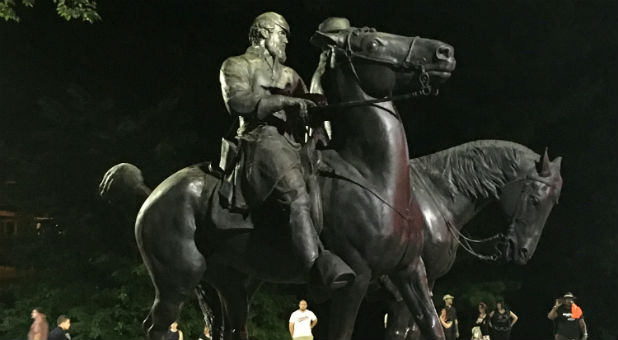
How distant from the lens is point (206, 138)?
19.0 metres

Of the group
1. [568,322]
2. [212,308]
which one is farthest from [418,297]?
[568,322]

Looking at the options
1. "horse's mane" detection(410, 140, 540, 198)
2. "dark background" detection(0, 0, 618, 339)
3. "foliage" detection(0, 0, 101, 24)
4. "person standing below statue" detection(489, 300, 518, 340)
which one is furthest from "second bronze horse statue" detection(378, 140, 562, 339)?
A: "dark background" detection(0, 0, 618, 339)

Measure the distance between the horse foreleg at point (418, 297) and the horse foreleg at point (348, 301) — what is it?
0.34 m

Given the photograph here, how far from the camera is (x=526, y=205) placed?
10180 mm

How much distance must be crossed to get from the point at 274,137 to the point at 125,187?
1.49 m

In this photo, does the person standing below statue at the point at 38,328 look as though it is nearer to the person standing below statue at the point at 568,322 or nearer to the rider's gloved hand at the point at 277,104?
the person standing below statue at the point at 568,322

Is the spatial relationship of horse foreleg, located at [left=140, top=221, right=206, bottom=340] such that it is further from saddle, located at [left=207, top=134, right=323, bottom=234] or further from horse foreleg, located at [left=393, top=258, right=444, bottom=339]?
horse foreleg, located at [left=393, top=258, right=444, bottom=339]

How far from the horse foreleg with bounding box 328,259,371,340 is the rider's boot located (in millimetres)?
75

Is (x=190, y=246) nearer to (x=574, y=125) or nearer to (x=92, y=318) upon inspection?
(x=92, y=318)

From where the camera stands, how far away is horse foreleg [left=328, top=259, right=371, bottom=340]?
723 cm

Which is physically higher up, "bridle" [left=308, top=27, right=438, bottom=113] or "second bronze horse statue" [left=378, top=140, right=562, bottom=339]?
"bridle" [left=308, top=27, right=438, bottom=113]

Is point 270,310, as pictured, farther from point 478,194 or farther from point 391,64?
point 391,64

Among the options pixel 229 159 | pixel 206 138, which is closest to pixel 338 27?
pixel 229 159

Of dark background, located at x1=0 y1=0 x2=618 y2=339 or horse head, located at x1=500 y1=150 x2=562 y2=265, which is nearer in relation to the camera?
horse head, located at x1=500 y1=150 x2=562 y2=265
